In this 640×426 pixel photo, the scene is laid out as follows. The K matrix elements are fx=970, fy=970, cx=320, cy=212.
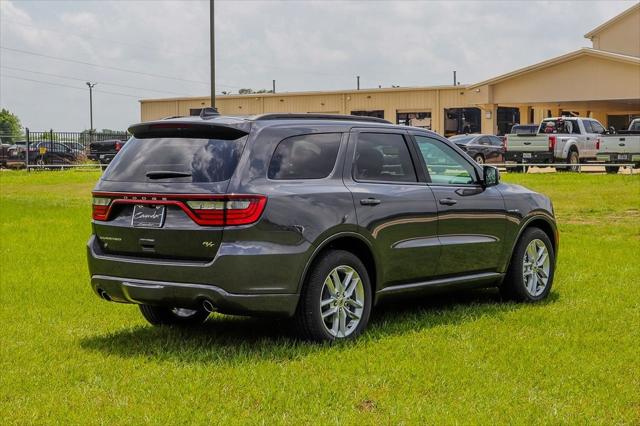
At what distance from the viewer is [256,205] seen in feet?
22.6

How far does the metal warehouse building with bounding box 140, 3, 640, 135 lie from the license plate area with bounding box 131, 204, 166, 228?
130ft

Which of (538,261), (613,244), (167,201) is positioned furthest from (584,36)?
(167,201)

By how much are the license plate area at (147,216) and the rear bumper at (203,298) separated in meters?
0.42

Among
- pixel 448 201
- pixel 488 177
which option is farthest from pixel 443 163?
pixel 488 177

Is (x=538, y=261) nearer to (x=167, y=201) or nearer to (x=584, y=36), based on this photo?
(x=167, y=201)

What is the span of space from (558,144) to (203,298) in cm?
2961

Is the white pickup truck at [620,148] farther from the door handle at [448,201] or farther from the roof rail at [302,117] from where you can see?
the roof rail at [302,117]

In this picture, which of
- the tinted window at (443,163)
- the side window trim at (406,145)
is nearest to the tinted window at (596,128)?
the tinted window at (443,163)

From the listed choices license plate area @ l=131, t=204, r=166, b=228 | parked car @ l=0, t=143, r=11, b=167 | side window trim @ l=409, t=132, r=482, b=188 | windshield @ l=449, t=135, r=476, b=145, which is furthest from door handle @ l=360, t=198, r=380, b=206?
parked car @ l=0, t=143, r=11, b=167

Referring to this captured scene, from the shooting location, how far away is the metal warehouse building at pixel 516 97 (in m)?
44.6

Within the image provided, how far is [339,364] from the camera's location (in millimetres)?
6688

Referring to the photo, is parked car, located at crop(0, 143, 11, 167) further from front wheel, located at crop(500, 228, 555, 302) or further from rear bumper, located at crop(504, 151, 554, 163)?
front wheel, located at crop(500, 228, 555, 302)

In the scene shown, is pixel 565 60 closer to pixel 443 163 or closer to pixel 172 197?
pixel 443 163

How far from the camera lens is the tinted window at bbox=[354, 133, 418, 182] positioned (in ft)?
26.2
